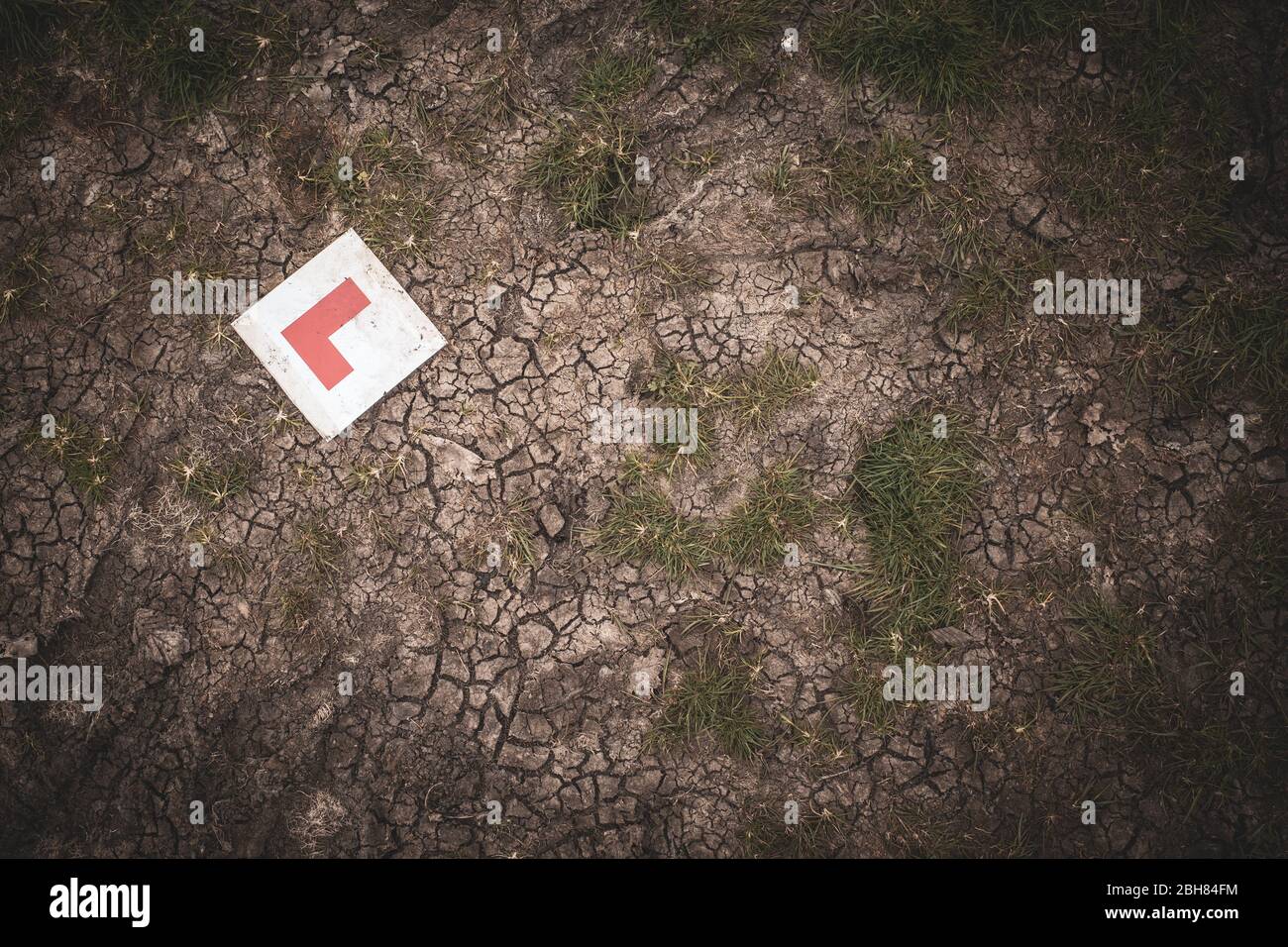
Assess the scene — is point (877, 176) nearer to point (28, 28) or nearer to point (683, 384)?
point (683, 384)

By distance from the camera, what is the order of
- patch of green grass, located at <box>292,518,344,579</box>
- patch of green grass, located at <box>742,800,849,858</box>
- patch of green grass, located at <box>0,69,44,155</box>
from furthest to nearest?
patch of green grass, located at <box>0,69,44,155</box>
patch of green grass, located at <box>292,518,344,579</box>
patch of green grass, located at <box>742,800,849,858</box>

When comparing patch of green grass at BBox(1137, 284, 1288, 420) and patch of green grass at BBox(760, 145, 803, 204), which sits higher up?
patch of green grass at BBox(760, 145, 803, 204)

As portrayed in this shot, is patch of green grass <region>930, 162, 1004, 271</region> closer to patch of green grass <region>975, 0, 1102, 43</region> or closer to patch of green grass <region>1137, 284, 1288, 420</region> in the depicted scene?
patch of green grass <region>975, 0, 1102, 43</region>

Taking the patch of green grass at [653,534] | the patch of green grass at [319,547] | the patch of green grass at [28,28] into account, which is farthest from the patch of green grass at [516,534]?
the patch of green grass at [28,28]

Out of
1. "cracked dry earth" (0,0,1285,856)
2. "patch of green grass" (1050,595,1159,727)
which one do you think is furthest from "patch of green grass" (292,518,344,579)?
"patch of green grass" (1050,595,1159,727)

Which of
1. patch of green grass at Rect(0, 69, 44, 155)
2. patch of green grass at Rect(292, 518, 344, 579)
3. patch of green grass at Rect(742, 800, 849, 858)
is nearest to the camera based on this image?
patch of green grass at Rect(742, 800, 849, 858)
